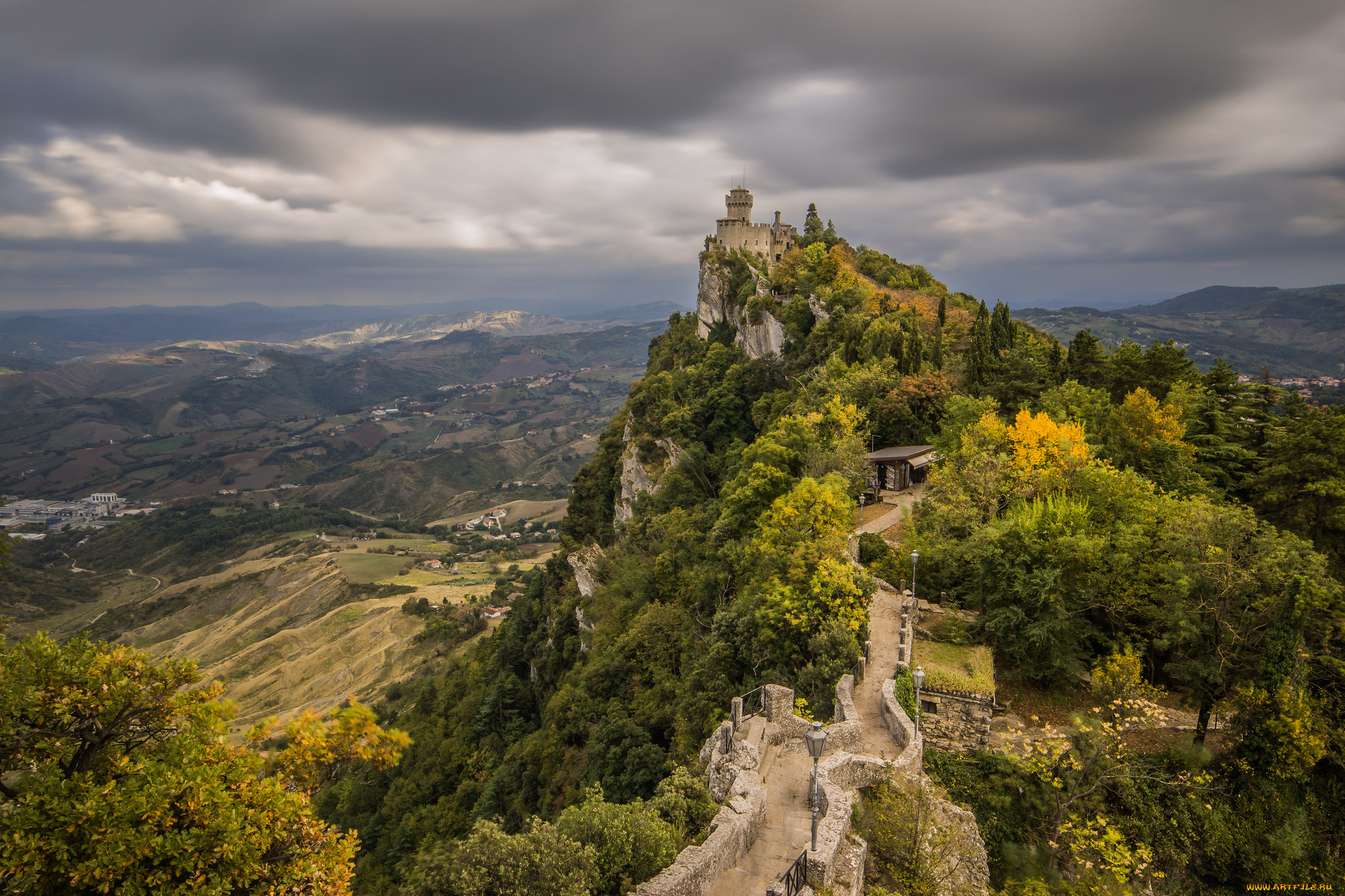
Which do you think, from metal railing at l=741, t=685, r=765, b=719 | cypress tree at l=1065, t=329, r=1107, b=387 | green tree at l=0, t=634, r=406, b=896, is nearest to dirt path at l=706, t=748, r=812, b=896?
metal railing at l=741, t=685, r=765, b=719

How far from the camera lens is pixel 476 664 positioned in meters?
70.4

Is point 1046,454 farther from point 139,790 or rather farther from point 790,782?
point 139,790

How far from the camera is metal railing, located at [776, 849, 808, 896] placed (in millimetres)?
11258

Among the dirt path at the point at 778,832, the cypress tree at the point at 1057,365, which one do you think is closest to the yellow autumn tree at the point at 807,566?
the dirt path at the point at 778,832

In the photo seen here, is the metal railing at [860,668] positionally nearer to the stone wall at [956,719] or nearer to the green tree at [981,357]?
the stone wall at [956,719]

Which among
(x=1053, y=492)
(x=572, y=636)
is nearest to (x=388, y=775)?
(x=572, y=636)

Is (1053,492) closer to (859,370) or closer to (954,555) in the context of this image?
(954,555)

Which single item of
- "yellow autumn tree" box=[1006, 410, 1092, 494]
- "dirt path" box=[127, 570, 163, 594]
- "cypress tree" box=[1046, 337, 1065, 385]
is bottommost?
"dirt path" box=[127, 570, 163, 594]

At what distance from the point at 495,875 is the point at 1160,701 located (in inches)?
865

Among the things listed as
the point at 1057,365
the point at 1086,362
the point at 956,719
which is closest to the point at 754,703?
the point at 956,719

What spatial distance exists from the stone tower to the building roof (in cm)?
5296

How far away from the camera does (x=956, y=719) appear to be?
19.2 m

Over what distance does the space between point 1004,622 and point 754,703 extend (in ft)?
30.1

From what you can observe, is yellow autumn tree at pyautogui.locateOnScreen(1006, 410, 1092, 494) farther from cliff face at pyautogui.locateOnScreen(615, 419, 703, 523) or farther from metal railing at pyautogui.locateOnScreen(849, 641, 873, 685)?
cliff face at pyautogui.locateOnScreen(615, 419, 703, 523)
